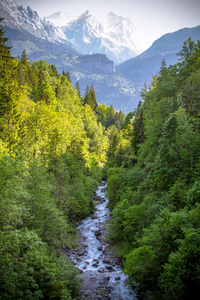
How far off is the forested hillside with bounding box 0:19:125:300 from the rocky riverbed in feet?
5.24

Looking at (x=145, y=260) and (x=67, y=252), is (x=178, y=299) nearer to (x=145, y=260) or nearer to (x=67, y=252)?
(x=145, y=260)

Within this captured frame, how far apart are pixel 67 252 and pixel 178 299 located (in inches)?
500

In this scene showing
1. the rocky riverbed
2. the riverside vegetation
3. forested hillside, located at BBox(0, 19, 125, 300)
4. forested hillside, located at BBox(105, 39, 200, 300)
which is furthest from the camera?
the rocky riverbed

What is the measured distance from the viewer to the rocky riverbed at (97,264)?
13336 mm

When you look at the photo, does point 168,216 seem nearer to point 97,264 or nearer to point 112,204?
point 97,264

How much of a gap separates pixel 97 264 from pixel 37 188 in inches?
371

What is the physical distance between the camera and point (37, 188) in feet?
48.5

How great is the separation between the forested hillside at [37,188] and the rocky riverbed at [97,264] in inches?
62.9

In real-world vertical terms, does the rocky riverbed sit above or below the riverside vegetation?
below

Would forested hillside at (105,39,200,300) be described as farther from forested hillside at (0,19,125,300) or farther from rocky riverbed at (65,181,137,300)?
forested hillside at (0,19,125,300)

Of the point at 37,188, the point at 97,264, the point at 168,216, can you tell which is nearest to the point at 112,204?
the point at 97,264

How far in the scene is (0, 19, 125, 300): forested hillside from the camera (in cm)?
892

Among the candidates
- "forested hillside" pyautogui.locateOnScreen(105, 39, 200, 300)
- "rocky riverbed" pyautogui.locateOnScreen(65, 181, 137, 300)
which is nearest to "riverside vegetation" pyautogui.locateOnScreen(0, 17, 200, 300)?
"forested hillside" pyautogui.locateOnScreen(105, 39, 200, 300)

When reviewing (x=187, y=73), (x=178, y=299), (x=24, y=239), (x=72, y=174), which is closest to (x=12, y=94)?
(x=72, y=174)
